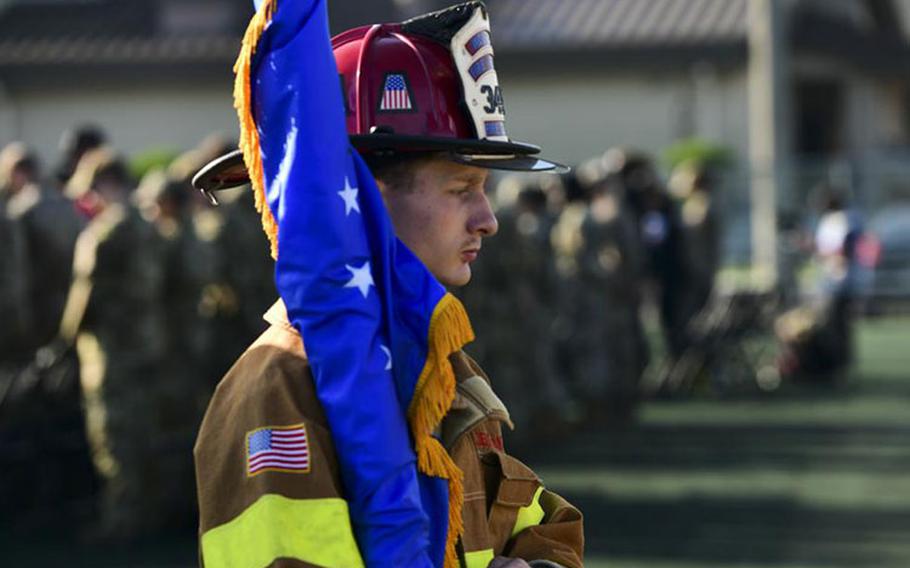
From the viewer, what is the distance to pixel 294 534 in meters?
2.46

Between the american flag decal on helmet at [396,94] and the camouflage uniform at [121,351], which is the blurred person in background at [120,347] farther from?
the american flag decal on helmet at [396,94]

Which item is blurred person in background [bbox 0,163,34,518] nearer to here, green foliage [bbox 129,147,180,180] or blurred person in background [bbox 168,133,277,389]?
blurred person in background [bbox 168,133,277,389]

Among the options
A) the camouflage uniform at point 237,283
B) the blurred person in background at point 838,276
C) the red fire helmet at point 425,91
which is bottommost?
the blurred person in background at point 838,276

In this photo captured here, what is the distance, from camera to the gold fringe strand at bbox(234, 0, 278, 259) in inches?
104

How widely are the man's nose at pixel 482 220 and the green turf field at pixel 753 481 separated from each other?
5362 mm

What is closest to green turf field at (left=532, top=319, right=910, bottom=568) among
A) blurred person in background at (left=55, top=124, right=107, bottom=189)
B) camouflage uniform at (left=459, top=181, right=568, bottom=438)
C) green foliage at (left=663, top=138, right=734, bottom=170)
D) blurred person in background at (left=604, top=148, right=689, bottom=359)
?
camouflage uniform at (left=459, top=181, right=568, bottom=438)

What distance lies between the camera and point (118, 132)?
3853cm

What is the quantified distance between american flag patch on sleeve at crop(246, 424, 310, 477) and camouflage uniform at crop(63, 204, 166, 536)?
20.5ft

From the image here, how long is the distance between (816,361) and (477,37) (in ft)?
44.9

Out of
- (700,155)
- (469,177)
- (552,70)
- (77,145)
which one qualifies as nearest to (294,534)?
(469,177)

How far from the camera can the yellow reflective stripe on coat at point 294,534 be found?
2463 mm

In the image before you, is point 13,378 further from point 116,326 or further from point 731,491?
point 731,491

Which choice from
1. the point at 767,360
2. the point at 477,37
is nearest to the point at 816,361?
the point at 767,360

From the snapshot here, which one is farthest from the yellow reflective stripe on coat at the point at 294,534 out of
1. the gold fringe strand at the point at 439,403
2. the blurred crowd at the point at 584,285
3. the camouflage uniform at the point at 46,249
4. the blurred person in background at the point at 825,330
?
the blurred person in background at the point at 825,330
